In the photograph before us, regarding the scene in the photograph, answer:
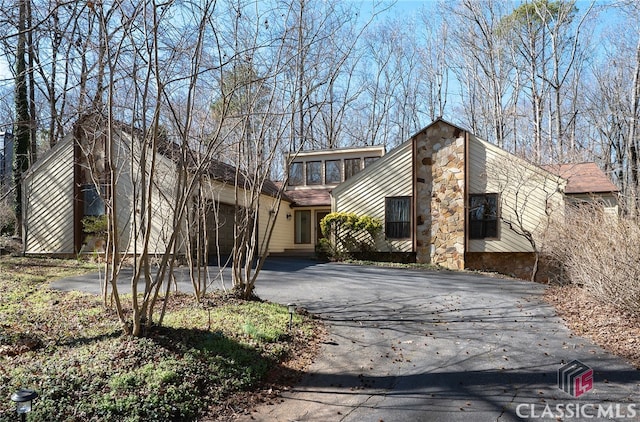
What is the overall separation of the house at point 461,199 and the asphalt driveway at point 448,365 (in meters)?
6.42

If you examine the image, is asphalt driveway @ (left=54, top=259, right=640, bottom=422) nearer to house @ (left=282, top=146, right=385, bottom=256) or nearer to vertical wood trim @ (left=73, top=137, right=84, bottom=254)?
vertical wood trim @ (left=73, top=137, right=84, bottom=254)

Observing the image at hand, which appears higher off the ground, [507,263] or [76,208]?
[76,208]

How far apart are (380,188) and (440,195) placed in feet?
7.35

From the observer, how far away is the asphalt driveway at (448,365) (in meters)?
3.92

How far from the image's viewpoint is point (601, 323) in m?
6.41

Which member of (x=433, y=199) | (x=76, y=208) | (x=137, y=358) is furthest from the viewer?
(x=433, y=199)

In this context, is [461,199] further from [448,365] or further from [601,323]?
[448,365]

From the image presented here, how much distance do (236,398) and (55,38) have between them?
5.36 metres

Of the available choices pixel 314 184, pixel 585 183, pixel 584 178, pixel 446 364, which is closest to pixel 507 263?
pixel 585 183

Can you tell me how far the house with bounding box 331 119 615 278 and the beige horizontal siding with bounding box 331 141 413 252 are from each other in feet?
0.12

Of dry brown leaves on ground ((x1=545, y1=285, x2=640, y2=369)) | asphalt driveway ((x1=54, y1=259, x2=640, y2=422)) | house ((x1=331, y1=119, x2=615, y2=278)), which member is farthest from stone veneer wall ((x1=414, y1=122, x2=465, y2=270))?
dry brown leaves on ground ((x1=545, y1=285, x2=640, y2=369))

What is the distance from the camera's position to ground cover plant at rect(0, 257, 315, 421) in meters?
3.67

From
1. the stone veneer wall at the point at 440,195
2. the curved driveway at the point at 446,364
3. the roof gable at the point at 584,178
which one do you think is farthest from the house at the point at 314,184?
the curved driveway at the point at 446,364

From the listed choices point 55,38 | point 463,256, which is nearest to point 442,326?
point 55,38
